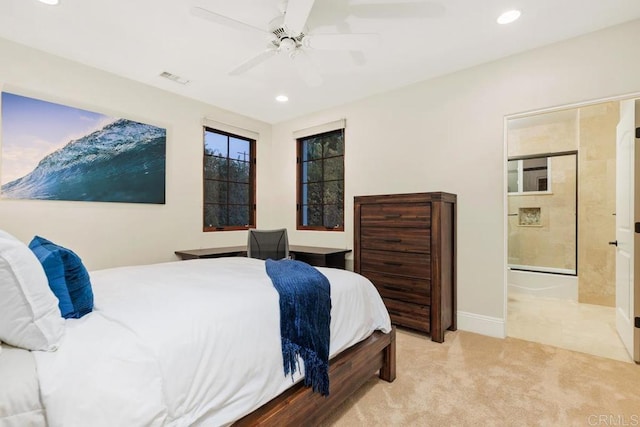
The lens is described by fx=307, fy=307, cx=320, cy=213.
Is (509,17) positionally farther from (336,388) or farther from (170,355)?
(170,355)

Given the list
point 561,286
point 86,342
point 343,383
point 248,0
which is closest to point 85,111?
point 248,0

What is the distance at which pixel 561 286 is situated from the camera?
13.8 feet

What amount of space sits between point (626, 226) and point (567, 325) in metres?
1.22

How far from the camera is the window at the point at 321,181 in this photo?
14.1ft

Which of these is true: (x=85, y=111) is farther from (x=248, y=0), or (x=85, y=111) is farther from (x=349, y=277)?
(x=349, y=277)

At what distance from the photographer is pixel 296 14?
1934 mm

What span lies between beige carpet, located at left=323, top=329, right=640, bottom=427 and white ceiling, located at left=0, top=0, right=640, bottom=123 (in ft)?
8.23

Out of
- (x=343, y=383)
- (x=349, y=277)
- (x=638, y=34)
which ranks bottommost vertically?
(x=343, y=383)

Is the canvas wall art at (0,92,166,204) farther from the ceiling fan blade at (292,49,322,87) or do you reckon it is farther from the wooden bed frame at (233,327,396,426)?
the wooden bed frame at (233,327,396,426)

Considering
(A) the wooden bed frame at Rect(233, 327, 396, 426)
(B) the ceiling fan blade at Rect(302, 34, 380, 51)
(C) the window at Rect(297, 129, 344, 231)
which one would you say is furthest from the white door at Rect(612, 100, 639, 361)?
(C) the window at Rect(297, 129, 344, 231)

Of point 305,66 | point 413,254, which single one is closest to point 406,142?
point 413,254

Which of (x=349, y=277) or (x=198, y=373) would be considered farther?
(x=349, y=277)

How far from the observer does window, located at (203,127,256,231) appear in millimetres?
4188

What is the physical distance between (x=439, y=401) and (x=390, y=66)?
2921mm
